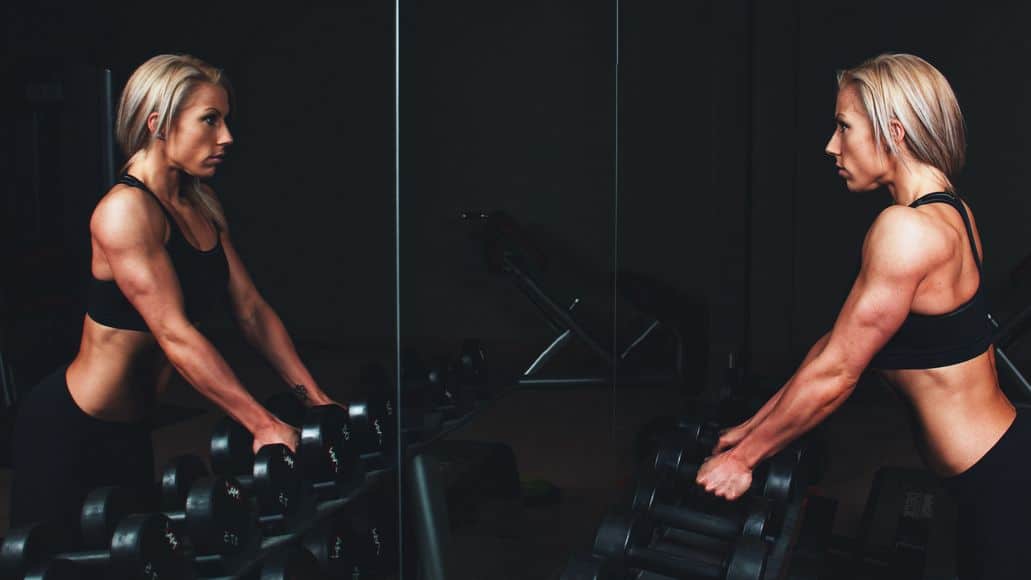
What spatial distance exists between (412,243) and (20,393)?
0.69m

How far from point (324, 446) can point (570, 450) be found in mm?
1022

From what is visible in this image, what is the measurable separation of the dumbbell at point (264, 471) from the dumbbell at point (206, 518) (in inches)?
0.7

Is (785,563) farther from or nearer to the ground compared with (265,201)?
nearer to the ground

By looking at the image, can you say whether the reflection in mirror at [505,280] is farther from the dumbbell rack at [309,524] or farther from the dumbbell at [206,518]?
the dumbbell at [206,518]

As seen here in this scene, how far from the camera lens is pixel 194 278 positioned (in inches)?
39.7

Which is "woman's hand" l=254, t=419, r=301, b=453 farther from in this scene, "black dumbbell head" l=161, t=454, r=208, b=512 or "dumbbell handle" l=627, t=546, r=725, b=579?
"dumbbell handle" l=627, t=546, r=725, b=579

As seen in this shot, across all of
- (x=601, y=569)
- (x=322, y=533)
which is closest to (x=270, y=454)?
(x=322, y=533)

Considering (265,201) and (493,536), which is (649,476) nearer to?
(493,536)

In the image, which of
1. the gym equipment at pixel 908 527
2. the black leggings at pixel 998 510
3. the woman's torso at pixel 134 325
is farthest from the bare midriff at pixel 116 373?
the gym equipment at pixel 908 527

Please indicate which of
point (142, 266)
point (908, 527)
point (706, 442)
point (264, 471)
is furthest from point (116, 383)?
point (908, 527)

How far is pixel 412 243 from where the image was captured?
4.63ft

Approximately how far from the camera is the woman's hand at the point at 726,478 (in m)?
2.00

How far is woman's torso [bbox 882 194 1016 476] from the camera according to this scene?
5.46ft

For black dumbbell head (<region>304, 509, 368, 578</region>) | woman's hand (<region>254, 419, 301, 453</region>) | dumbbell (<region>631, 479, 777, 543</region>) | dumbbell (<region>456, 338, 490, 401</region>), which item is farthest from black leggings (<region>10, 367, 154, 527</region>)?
dumbbell (<region>631, 479, 777, 543</region>)
